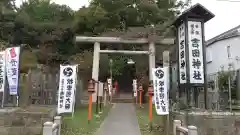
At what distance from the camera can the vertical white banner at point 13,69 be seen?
461 inches

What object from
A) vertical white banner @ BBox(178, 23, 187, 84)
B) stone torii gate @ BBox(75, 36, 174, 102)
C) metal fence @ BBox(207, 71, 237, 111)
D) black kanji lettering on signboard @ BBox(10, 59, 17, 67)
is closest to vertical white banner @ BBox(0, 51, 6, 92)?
black kanji lettering on signboard @ BBox(10, 59, 17, 67)

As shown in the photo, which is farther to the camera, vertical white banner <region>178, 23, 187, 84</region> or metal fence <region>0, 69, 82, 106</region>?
metal fence <region>0, 69, 82, 106</region>

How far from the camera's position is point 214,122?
30.3 feet

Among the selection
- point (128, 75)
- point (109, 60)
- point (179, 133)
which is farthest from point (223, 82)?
point (128, 75)

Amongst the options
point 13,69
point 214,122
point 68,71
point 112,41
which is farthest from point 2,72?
point 112,41

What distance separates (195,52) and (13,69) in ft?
24.3

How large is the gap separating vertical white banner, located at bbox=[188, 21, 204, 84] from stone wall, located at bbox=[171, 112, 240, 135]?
147cm

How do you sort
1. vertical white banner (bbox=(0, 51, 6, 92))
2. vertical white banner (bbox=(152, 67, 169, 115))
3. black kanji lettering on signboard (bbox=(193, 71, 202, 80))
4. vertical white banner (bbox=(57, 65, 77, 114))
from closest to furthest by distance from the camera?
black kanji lettering on signboard (bbox=(193, 71, 202, 80)) → vertical white banner (bbox=(152, 67, 169, 115)) → vertical white banner (bbox=(57, 65, 77, 114)) → vertical white banner (bbox=(0, 51, 6, 92))

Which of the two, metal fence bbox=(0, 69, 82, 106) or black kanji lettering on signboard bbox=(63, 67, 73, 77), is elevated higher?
black kanji lettering on signboard bbox=(63, 67, 73, 77)

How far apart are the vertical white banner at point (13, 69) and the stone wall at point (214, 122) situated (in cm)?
701

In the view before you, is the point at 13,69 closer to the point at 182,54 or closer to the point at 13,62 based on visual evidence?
the point at 13,62

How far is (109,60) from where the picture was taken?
99.2ft

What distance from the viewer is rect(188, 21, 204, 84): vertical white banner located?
1028cm

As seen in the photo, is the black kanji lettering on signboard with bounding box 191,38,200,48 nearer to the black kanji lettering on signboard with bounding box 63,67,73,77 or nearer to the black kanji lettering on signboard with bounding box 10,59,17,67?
the black kanji lettering on signboard with bounding box 63,67,73,77
